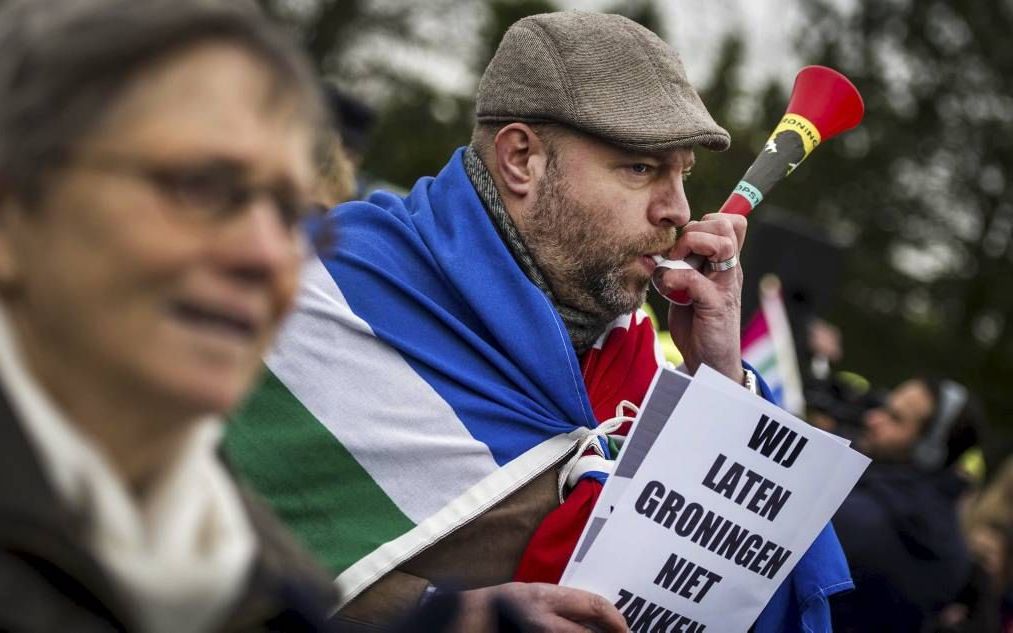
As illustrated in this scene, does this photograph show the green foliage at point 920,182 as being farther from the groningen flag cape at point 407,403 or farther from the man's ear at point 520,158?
the groningen flag cape at point 407,403

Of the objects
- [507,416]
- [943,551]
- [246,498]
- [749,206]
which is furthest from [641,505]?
[943,551]

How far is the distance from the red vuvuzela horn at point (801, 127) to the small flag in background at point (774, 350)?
2.43m

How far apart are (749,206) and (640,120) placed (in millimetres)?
363

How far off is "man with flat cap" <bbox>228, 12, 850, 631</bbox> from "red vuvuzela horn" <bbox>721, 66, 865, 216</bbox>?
12 centimetres

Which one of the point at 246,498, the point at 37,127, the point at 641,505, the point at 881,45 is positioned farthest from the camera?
the point at 881,45

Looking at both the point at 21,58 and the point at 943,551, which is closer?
the point at 21,58

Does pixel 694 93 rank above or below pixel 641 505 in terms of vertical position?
above

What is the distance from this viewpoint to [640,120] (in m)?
2.93

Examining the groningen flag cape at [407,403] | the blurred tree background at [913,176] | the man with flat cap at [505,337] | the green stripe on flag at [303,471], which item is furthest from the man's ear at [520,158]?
the blurred tree background at [913,176]

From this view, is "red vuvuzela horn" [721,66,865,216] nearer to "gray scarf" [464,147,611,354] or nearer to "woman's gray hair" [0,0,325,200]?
"gray scarf" [464,147,611,354]

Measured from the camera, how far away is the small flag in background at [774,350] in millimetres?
5691

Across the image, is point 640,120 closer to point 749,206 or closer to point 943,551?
point 749,206

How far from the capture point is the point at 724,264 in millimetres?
3072

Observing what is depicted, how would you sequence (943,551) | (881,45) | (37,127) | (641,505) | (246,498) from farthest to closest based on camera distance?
(881,45) → (943,551) → (641,505) → (246,498) → (37,127)
